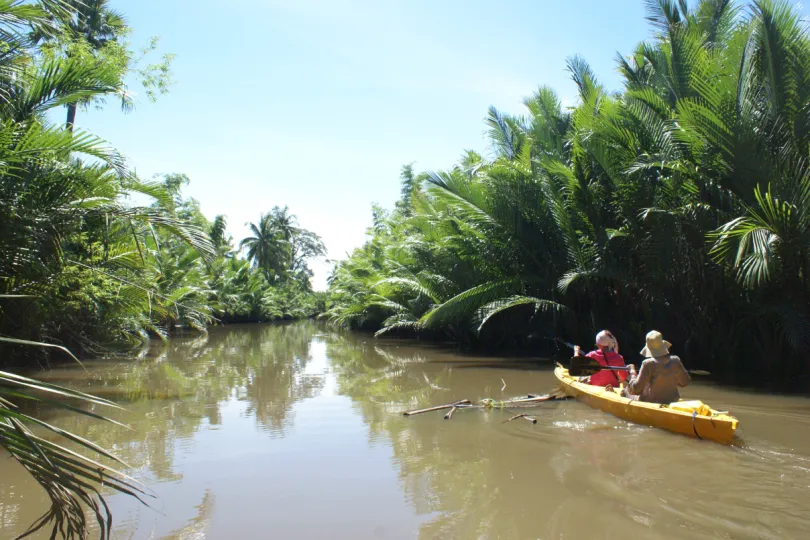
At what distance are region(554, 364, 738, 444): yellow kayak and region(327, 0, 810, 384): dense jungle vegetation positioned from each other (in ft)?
9.30

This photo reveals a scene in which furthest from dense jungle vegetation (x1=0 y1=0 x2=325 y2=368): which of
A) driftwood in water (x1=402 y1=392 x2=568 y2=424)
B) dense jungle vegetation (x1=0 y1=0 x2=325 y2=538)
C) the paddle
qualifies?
the paddle

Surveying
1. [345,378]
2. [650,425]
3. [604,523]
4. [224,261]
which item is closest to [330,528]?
[604,523]

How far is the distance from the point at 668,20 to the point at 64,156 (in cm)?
1292

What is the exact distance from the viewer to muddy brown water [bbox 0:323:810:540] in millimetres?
4176

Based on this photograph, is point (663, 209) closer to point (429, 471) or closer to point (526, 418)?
point (526, 418)

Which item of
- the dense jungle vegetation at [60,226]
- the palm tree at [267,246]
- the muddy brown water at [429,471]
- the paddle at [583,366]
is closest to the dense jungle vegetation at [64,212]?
the dense jungle vegetation at [60,226]

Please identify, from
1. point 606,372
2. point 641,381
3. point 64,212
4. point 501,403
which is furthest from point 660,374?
point 64,212

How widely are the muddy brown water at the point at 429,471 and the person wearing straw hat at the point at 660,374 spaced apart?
477mm

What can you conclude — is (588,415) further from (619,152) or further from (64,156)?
(64,156)

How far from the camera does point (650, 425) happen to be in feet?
22.1

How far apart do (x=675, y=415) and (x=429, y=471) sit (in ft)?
9.26

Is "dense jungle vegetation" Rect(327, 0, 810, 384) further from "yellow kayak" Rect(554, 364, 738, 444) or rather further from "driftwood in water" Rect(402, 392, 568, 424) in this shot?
"driftwood in water" Rect(402, 392, 568, 424)

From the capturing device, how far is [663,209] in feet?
37.0

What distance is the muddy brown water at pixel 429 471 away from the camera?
13.7 ft
